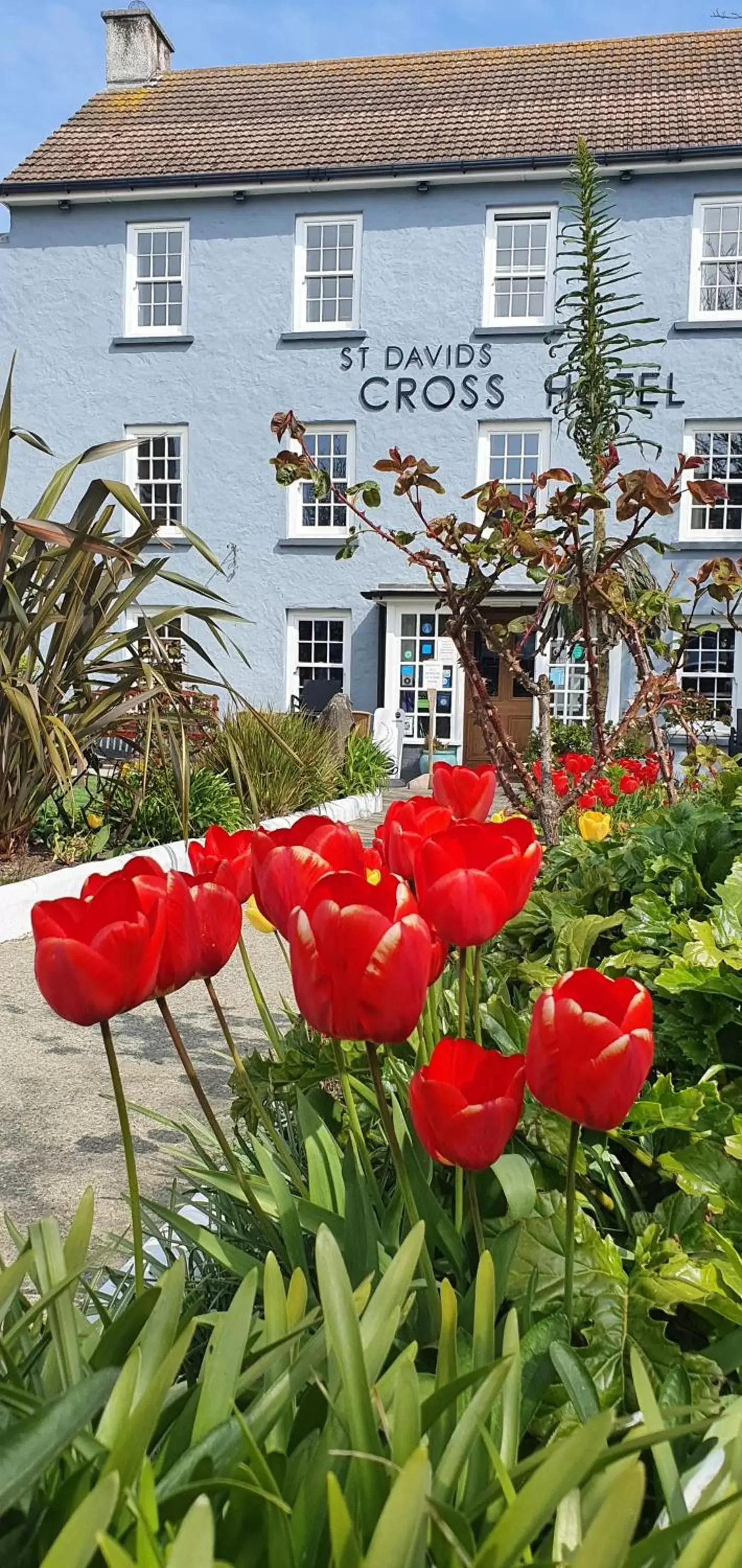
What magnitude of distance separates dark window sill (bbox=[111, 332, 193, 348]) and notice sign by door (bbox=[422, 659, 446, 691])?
20.2 feet

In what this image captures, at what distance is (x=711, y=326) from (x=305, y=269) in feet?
19.7

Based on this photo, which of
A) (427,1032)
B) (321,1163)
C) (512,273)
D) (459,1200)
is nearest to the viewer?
(459,1200)

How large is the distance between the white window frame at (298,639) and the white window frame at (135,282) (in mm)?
4601

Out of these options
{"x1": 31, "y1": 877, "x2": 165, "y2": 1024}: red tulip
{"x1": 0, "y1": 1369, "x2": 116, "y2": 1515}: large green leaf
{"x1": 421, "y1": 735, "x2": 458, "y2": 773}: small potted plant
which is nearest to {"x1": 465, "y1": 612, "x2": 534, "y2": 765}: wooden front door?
{"x1": 421, "y1": 735, "x2": 458, "y2": 773}: small potted plant

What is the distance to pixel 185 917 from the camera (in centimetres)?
103

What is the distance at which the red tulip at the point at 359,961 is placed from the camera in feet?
2.87

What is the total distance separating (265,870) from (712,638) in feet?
55.2

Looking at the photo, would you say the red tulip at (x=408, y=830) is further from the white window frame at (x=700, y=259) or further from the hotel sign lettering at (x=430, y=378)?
the white window frame at (x=700, y=259)

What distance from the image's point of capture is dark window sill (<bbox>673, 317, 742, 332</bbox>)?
15.9m

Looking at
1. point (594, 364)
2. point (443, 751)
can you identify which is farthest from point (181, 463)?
point (594, 364)

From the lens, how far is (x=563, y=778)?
670 centimetres

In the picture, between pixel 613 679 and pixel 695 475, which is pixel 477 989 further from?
pixel 695 475

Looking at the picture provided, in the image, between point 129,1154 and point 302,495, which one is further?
point 302,495

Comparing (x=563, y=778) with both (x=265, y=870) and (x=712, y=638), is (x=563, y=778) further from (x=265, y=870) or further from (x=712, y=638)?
(x=712, y=638)
